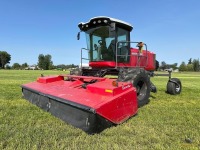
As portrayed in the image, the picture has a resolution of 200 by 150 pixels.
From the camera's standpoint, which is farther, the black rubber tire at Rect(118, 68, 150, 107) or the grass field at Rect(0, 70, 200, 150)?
the black rubber tire at Rect(118, 68, 150, 107)

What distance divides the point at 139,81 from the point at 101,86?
1.72 metres

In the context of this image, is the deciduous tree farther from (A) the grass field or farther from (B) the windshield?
(A) the grass field

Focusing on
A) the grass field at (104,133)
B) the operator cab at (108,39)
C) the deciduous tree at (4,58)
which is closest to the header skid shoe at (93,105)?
the grass field at (104,133)

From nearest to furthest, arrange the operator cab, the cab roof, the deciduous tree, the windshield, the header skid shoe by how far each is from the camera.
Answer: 1. the header skid shoe
2. the cab roof
3. the operator cab
4. the windshield
5. the deciduous tree

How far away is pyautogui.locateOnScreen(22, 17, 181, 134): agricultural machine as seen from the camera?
13.0 feet

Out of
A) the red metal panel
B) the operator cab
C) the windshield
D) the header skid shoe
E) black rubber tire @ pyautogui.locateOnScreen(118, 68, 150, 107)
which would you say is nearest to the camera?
the header skid shoe

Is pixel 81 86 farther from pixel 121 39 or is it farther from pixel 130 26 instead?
pixel 130 26

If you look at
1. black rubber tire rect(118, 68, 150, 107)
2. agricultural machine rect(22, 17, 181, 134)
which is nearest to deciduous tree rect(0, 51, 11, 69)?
agricultural machine rect(22, 17, 181, 134)

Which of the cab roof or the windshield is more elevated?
the cab roof

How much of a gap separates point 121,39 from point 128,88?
270 centimetres

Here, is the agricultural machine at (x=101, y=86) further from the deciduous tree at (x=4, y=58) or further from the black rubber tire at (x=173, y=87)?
the deciduous tree at (x=4, y=58)

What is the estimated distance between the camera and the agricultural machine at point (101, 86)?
155 inches

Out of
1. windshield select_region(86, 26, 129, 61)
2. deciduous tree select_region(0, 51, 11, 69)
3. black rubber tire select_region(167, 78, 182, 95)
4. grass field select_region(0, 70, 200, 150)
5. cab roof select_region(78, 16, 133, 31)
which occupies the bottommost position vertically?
grass field select_region(0, 70, 200, 150)

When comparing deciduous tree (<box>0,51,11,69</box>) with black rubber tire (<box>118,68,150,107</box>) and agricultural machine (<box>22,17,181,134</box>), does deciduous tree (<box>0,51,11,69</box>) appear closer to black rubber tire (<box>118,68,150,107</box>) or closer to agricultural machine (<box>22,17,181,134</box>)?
agricultural machine (<box>22,17,181,134</box>)
